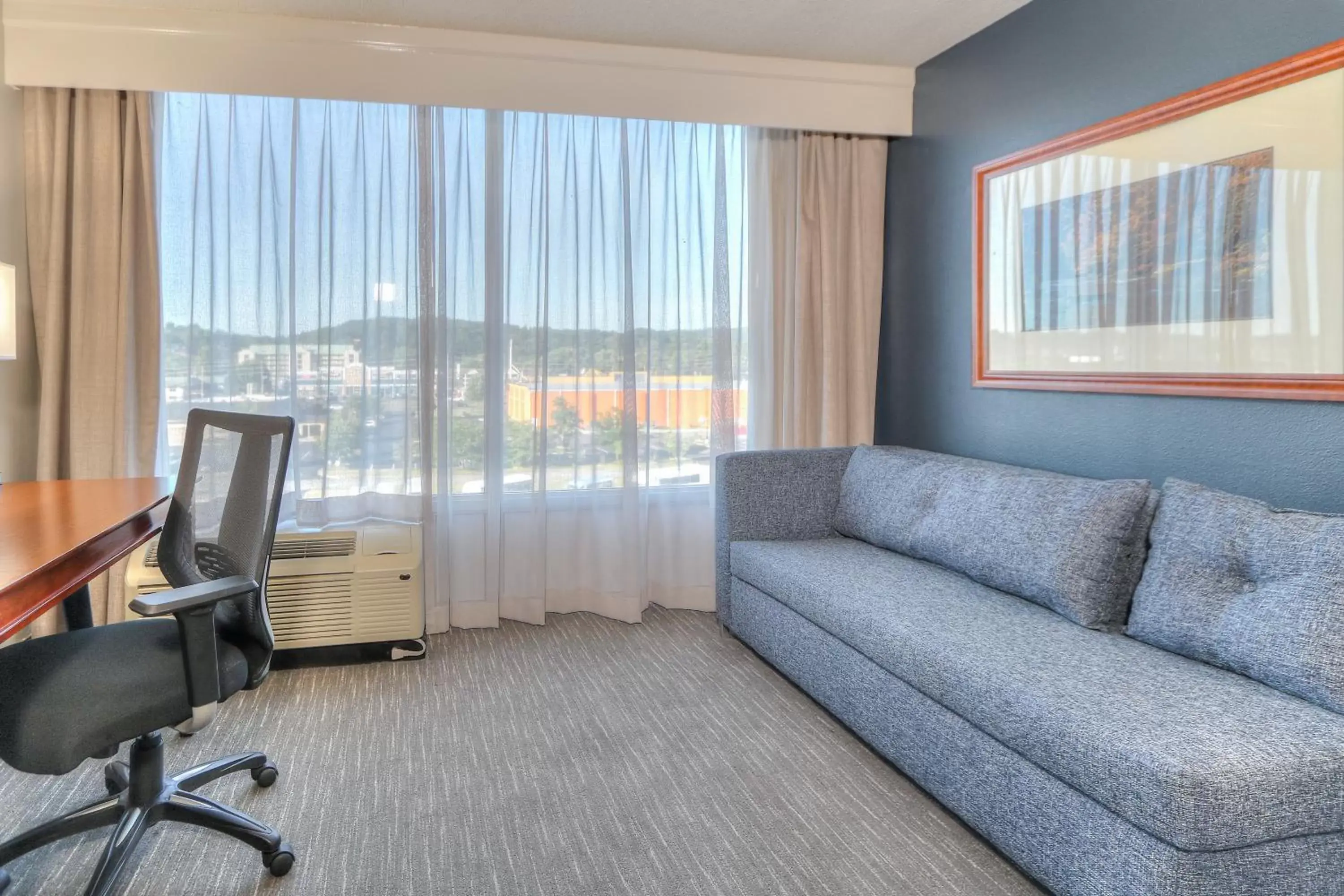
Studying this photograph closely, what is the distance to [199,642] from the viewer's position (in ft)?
5.80

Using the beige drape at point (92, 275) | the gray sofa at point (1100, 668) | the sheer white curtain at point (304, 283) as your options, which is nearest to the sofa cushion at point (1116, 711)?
the gray sofa at point (1100, 668)

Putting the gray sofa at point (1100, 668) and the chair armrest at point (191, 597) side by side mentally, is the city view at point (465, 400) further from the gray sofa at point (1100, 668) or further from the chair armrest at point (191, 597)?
the chair armrest at point (191, 597)

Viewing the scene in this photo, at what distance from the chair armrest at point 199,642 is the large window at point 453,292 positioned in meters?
1.93

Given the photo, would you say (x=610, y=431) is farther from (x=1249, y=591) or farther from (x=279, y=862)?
(x=1249, y=591)

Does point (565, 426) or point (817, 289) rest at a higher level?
point (817, 289)

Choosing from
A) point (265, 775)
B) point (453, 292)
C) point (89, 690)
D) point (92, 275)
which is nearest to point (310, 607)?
point (265, 775)

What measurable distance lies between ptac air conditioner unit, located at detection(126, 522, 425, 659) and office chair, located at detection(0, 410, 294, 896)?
959mm

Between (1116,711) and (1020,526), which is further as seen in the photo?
(1020,526)

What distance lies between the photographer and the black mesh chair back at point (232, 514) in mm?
2014

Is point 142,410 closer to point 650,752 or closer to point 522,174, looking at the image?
point 522,174

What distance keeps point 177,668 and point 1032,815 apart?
181 cm

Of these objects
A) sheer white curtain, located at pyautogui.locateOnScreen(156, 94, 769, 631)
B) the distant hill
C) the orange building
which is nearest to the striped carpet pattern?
sheer white curtain, located at pyautogui.locateOnScreen(156, 94, 769, 631)

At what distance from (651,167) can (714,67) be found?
1.63 ft

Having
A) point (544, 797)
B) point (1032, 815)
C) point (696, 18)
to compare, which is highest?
point (696, 18)
